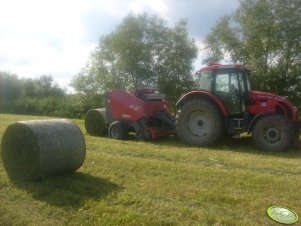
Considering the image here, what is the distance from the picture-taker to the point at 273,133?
34.0 feet

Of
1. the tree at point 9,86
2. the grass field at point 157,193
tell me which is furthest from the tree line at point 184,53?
the tree at point 9,86

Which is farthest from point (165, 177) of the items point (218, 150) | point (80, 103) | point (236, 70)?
point (80, 103)

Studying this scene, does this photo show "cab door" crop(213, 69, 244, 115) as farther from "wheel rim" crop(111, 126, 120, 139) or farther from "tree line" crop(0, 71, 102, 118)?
"tree line" crop(0, 71, 102, 118)

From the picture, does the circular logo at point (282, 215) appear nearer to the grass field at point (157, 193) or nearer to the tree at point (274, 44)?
the grass field at point (157, 193)

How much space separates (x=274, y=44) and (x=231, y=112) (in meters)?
10.8

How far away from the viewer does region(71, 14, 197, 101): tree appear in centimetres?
2423

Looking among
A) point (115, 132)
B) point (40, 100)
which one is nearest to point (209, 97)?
point (115, 132)

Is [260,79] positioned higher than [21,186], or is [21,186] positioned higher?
[260,79]

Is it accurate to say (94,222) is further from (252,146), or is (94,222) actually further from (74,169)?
(252,146)

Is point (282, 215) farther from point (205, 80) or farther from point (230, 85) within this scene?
point (205, 80)

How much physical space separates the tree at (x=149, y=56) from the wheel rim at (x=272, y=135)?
1330 cm

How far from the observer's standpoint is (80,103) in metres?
27.2

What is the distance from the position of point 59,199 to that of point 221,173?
112 inches

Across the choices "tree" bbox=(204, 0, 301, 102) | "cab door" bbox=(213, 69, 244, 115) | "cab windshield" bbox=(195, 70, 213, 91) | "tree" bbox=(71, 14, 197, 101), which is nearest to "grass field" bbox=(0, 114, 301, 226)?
"cab door" bbox=(213, 69, 244, 115)
